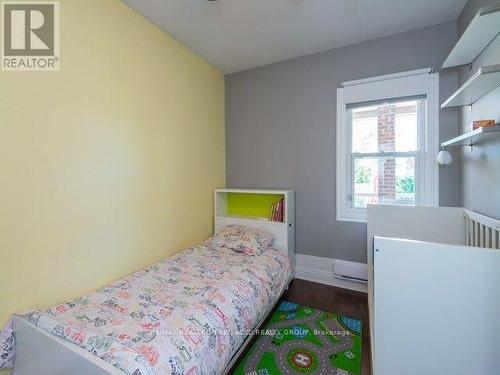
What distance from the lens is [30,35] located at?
143 cm

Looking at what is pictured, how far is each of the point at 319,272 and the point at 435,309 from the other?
1692mm

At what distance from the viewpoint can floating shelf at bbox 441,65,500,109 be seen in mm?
1072

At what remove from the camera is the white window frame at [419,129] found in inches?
82.7

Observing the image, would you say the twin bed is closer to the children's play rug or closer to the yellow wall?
the children's play rug

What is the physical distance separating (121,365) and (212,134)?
94.3 inches

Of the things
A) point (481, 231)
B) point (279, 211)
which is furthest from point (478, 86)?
point (279, 211)

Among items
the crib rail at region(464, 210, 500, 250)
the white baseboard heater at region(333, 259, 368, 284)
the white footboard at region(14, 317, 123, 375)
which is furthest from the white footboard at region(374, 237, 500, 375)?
the white baseboard heater at region(333, 259, 368, 284)

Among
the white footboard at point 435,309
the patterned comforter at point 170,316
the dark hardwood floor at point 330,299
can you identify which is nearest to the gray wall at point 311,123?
the dark hardwood floor at point 330,299

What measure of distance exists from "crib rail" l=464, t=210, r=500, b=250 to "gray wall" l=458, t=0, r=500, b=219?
0.28ft

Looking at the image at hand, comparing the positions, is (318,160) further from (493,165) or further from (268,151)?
(493,165)

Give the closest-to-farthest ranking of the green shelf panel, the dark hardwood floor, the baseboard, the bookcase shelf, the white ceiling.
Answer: the white ceiling
the dark hardwood floor
the baseboard
the bookcase shelf
the green shelf panel

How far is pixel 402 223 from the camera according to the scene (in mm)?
1848

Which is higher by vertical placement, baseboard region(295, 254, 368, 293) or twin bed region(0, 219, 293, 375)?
→ twin bed region(0, 219, 293, 375)

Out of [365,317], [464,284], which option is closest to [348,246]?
[365,317]
